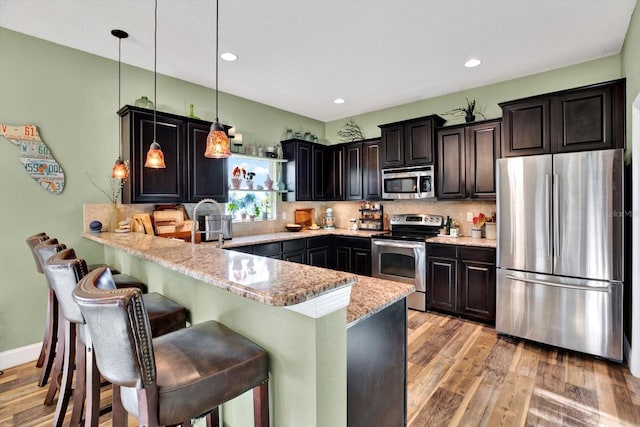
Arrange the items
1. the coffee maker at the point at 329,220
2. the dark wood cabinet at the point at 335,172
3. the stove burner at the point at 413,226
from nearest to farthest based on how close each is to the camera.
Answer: the stove burner at the point at 413,226
the dark wood cabinet at the point at 335,172
the coffee maker at the point at 329,220

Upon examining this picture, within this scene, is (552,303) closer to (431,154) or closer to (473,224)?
(473,224)

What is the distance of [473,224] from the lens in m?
4.15

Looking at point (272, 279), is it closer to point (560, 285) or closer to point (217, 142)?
point (217, 142)

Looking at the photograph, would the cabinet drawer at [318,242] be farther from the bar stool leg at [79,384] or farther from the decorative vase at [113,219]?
the bar stool leg at [79,384]

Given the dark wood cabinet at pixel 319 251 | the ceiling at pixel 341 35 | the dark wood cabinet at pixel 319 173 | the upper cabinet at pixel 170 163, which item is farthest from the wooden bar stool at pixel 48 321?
the dark wood cabinet at pixel 319 173

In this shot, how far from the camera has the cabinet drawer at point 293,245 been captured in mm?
4238

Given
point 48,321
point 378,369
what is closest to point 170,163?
point 48,321

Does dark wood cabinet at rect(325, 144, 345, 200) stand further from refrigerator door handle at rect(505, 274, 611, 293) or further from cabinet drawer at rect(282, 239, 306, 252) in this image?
refrigerator door handle at rect(505, 274, 611, 293)

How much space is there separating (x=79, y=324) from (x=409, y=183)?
3822mm

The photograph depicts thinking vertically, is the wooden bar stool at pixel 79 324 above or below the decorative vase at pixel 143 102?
below

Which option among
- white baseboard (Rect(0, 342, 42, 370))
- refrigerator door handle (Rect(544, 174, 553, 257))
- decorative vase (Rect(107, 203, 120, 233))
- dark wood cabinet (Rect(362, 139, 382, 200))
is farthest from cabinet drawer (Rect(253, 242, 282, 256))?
refrigerator door handle (Rect(544, 174, 553, 257))

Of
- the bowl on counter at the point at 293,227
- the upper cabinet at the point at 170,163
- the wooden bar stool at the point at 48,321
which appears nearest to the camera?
the wooden bar stool at the point at 48,321

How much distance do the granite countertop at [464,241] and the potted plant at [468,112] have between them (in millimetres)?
1506

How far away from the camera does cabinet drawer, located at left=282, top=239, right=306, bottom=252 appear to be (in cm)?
424
